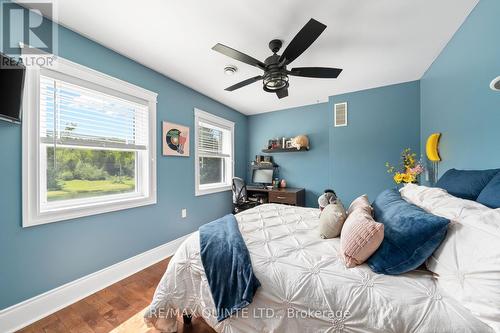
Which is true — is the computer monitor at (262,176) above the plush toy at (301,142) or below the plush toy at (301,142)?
below

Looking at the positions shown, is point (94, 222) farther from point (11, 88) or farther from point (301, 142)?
point (301, 142)

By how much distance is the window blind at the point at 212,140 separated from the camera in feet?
11.3

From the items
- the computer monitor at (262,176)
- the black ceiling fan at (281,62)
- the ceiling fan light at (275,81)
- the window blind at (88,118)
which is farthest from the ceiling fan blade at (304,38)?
the computer monitor at (262,176)

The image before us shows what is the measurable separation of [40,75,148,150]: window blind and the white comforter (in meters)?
1.61

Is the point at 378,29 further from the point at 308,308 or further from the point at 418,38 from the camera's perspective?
the point at 308,308

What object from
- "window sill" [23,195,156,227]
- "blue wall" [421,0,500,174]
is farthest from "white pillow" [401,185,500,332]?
"window sill" [23,195,156,227]

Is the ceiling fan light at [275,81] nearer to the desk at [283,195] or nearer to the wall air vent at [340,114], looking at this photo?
the wall air vent at [340,114]

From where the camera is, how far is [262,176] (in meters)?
4.24

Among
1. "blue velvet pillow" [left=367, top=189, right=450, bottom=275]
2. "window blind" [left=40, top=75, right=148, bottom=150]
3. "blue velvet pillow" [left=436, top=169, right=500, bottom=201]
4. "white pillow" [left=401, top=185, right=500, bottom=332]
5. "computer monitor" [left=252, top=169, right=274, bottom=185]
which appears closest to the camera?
"white pillow" [left=401, top=185, right=500, bottom=332]

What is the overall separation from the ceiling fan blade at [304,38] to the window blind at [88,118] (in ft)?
6.20

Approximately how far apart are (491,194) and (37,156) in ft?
10.5

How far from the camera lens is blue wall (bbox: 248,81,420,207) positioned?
2906mm

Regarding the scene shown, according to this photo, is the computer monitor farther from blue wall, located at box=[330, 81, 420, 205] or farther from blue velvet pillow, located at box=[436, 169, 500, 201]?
blue velvet pillow, located at box=[436, 169, 500, 201]

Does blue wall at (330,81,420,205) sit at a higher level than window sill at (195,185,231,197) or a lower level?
higher
